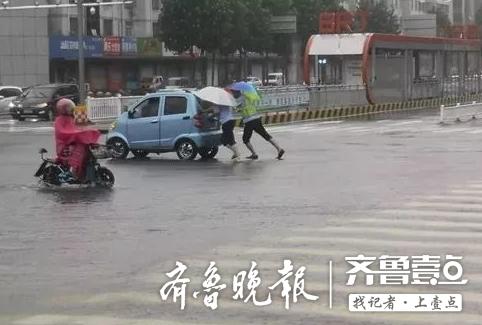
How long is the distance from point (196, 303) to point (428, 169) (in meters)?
10.5

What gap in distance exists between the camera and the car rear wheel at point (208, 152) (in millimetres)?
19933

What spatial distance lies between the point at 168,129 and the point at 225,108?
59.4 inches

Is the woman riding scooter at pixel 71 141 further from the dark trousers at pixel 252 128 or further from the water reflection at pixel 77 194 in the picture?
the dark trousers at pixel 252 128

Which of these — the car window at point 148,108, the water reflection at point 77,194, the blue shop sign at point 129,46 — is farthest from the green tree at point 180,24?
the water reflection at point 77,194

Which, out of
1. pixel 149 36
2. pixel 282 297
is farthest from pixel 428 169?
pixel 149 36

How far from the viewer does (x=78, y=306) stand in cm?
672

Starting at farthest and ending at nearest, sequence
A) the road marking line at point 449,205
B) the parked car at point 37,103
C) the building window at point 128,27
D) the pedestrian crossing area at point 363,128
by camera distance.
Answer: the building window at point 128,27 → the parked car at point 37,103 → the pedestrian crossing area at point 363,128 → the road marking line at point 449,205

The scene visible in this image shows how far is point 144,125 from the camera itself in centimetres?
2005

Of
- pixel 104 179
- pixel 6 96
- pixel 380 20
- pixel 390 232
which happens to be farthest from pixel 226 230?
pixel 380 20

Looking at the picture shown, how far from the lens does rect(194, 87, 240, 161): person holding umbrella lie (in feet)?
62.5

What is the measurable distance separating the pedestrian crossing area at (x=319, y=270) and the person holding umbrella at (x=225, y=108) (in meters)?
7.63

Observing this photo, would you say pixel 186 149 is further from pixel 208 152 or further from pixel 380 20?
pixel 380 20

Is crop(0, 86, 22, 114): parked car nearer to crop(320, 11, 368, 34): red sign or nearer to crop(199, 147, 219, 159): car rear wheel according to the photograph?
crop(320, 11, 368, 34): red sign

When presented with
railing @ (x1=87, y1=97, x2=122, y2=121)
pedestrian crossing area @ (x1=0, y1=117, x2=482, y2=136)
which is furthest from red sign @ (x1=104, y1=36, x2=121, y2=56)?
pedestrian crossing area @ (x1=0, y1=117, x2=482, y2=136)
